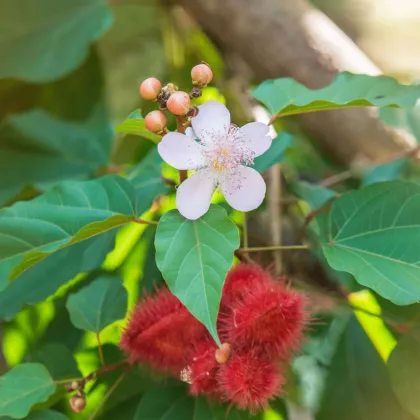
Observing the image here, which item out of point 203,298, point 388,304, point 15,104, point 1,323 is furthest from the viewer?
point 15,104

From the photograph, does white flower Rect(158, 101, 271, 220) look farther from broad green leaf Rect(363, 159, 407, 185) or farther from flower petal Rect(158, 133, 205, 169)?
broad green leaf Rect(363, 159, 407, 185)

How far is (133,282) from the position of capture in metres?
0.84

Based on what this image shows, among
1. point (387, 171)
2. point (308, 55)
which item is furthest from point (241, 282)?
point (308, 55)

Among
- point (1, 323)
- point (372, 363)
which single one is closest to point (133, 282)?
point (1, 323)

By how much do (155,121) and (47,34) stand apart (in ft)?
2.09

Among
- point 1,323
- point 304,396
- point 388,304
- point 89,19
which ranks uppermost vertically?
point 89,19

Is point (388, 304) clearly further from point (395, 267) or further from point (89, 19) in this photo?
point (89, 19)

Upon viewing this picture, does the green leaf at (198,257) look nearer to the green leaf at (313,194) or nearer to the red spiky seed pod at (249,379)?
the red spiky seed pod at (249,379)

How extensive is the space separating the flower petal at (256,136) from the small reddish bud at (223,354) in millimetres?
175

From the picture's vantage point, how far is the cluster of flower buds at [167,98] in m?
0.49

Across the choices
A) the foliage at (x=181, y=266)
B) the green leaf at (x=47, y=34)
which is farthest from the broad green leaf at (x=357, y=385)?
the green leaf at (x=47, y=34)

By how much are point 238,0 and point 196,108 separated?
1.98 feet

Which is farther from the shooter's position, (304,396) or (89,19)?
(89,19)

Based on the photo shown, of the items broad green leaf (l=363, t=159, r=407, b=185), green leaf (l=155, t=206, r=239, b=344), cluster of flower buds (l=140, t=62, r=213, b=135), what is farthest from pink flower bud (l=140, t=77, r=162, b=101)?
broad green leaf (l=363, t=159, r=407, b=185)
